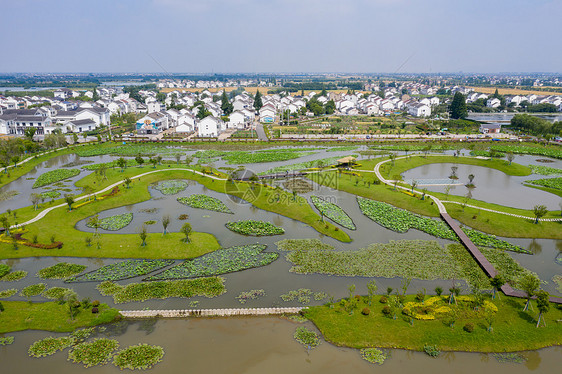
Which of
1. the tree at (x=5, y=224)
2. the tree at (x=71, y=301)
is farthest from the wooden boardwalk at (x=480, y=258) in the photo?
the tree at (x=5, y=224)

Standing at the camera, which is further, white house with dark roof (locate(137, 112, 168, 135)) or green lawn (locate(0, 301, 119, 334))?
white house with dark roof (locate(137, 112, 168, 135))

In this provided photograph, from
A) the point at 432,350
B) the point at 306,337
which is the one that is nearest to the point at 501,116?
the point at 432,350

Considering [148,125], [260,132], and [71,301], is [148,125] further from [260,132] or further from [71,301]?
[71,301]

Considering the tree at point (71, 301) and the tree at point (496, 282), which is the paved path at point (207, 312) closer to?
the tree at point (71, 301)

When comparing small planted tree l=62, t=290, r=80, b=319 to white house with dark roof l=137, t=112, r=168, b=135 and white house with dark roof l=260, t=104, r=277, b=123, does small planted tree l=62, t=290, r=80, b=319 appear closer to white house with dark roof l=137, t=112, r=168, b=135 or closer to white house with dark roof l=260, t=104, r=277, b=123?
white house with dark roof l=137, t=112, r=168, b=135

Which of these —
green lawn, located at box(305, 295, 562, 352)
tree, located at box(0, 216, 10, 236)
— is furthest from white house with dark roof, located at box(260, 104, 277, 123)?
green lawn, located at box(305, 295, 562, 352)

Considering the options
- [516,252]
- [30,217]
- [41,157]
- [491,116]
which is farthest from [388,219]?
[491,116]

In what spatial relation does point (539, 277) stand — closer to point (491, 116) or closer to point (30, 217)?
point (30, 217)

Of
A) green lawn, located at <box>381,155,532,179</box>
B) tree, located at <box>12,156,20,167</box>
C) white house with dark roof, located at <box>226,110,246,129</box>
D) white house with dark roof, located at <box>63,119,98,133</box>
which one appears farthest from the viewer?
white house with dark roof, located at <box>226,110,246,129</box>
